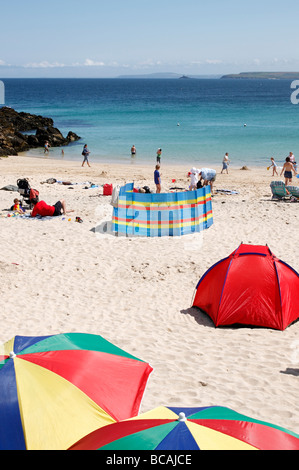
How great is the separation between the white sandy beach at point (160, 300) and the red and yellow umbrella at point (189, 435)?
188 cm

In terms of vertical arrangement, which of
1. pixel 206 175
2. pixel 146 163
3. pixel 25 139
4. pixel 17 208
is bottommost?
pixel 17 208

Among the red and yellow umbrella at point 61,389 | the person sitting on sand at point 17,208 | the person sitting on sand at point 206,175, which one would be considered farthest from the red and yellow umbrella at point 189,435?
the person sitting on sand at point 206,175

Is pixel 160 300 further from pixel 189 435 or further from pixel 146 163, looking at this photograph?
pixel 146 163

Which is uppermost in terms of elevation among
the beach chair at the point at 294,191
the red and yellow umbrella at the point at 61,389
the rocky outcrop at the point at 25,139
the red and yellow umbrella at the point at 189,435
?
the rocky outcrop at the point at 25,139

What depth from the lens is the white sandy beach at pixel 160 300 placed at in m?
6.23

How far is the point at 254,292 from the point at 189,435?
501cm

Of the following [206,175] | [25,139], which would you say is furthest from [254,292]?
[25,139]

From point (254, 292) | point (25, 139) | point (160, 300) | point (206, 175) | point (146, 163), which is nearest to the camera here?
point (254, 292)

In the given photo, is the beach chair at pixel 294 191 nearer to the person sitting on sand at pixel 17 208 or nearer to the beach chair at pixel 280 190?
the beach chair at pixel 280 190

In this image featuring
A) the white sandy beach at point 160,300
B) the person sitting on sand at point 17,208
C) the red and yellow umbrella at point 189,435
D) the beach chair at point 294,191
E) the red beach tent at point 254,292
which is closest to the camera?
the red and yellow umbrella at point 189,435

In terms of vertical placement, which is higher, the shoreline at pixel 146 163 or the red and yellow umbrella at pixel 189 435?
the shoreline at pixel 146 163

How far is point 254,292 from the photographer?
8133 mm

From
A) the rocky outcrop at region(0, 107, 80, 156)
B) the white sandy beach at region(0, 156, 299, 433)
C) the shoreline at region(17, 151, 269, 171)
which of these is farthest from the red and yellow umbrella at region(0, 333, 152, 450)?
the rocky outcrop at region(0, 107, 80, 156)

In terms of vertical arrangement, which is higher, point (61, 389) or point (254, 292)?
point (61, 389)
